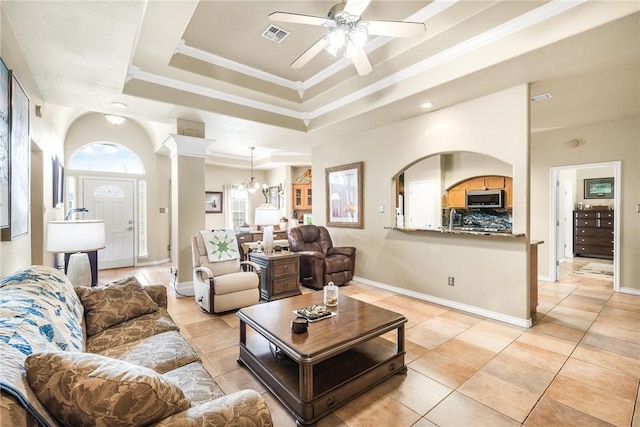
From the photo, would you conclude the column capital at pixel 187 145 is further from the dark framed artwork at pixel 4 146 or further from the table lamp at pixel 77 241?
the dark framed artwork at pixel 4 146

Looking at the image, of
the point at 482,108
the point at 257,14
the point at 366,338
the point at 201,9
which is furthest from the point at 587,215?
the point at 201,9

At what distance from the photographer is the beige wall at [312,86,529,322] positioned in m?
3.20

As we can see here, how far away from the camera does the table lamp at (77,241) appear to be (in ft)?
8.54

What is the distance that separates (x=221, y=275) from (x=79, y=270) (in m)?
1.48

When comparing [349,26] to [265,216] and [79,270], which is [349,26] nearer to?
[265,216]

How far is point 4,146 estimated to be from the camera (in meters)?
1.70

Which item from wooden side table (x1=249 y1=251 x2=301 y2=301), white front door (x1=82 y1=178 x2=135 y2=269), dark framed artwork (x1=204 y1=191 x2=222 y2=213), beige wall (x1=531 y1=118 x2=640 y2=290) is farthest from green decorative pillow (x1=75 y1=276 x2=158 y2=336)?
dark framed artwork (x1=204 y1=191 x2=222 y2=213)

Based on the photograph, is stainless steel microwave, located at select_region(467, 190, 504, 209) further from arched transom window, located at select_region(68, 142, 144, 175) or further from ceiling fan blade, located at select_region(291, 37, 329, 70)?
arched transom window, located at select_region(68, 142, 144, 175)

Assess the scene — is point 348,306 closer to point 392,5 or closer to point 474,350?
point 474,350

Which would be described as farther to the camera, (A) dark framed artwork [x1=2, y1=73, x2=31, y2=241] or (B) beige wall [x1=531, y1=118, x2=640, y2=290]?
(B) beige wall [x1=531, y1=118, x2=640, y2=290]

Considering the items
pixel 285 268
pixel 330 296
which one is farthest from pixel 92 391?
pixel 285 268

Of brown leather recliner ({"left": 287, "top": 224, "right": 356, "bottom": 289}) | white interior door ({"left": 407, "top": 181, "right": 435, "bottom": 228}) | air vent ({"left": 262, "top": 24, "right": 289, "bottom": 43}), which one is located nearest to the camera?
air vent ({"left": 262, "top": 24, "right": 289, "bottom": 43})

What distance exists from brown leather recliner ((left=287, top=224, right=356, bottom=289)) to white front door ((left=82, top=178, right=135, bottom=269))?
13.3 feet

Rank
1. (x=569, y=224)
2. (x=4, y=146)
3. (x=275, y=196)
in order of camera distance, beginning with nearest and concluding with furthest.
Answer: (x=4, y=146) < (x=569, y=224) < (x=275, y=196)
